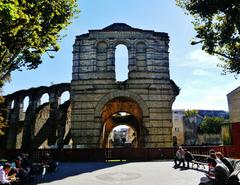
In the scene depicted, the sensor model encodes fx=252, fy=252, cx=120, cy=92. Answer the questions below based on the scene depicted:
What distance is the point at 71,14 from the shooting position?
15.2m

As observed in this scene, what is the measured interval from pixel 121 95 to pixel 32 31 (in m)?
12.8

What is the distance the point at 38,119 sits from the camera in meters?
32.4

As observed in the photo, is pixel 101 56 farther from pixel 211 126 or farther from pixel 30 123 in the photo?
pixel 211 126

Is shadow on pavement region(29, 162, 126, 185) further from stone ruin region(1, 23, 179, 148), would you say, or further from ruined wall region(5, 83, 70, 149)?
ruined wall region(5, 83, 70, 149)

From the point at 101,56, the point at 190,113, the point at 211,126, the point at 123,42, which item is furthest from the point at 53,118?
the point at 190,113

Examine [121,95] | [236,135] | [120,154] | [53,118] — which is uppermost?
[121,95]

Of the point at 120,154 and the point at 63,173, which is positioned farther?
the point at 120,154

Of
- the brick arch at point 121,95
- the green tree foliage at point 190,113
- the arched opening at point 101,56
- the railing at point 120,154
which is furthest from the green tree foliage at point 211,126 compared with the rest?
the arched opening at point 101,56

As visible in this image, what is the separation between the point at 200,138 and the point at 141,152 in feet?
139

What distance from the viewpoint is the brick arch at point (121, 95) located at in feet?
78.0

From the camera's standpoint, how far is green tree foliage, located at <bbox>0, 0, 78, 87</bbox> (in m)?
11.5

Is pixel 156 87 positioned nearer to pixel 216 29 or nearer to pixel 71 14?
pixel 216 29

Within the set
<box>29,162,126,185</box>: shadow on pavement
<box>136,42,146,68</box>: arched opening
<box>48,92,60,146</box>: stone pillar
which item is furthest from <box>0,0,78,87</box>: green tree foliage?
<box>48,92,60,146</box>: stone pillar

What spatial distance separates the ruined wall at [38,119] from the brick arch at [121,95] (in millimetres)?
8799
